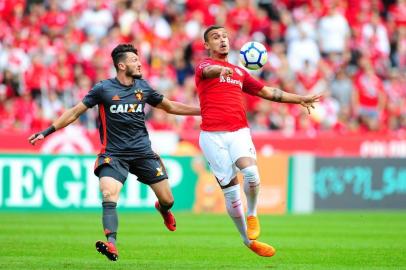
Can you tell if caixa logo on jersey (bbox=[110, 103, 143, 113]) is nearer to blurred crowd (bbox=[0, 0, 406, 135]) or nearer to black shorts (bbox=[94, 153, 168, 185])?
black shorts (bbox=[94, 153, 168, 185])

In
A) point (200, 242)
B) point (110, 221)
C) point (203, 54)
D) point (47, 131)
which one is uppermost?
point (203, 54)

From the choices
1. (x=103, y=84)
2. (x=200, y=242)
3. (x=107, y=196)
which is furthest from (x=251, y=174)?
(x=200, y=242)

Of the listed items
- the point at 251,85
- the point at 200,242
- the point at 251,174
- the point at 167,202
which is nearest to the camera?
the point at 251,174

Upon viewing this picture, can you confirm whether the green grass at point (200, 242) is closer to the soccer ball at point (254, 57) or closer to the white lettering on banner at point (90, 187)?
the white lettering on banner at point (90, 187)

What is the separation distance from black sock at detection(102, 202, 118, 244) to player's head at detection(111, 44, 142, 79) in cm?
157

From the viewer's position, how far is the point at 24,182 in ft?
69.1

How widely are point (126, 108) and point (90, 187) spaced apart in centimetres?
973

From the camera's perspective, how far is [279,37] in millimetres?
27250

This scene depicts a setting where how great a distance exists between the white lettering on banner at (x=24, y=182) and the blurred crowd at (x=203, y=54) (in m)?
2.07

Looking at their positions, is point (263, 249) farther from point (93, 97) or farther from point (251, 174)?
point (93, 97)

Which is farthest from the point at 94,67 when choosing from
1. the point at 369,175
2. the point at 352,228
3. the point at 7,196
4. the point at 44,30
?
the point at 352,228

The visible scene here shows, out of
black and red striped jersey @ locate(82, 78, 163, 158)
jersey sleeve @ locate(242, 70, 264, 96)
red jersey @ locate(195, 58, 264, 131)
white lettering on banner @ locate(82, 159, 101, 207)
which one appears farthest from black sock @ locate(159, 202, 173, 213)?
white lettering on banner @ locate(82, 159, 101, 207)

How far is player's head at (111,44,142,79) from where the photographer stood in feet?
39.1

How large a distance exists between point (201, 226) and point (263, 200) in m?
4.48
